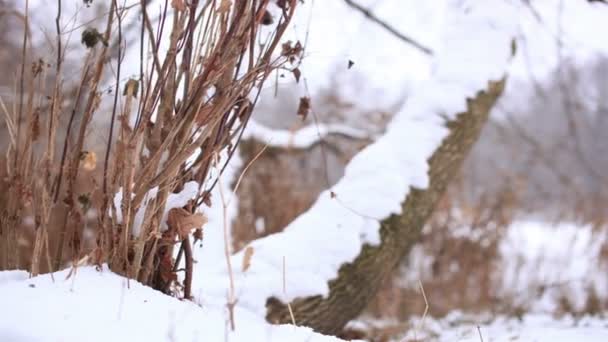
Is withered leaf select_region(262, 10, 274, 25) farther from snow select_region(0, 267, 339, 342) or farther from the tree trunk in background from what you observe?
the tree trunk in background

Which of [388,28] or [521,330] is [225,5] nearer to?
[521,330]

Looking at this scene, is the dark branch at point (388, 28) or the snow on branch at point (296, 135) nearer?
the dark branch at point (388, 28)

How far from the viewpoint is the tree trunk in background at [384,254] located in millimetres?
2389

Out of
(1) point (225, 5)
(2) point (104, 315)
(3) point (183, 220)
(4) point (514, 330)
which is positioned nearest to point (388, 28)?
(4) point (514, 330)

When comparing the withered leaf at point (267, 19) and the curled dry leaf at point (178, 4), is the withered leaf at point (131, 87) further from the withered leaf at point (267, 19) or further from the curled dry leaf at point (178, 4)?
the withered leaf at point (267, 19)

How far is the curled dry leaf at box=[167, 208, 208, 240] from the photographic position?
1404mm

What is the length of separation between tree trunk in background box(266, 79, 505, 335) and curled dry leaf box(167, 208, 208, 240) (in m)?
0.97

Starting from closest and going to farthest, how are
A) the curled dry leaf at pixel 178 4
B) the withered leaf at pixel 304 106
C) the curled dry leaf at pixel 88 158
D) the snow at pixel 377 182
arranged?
1. the curled dry leaf at pixel 178 4
2. the curled dry leaf at pixel 88 158
3. the withered leaf at pixel 304 106
4. the snow at pixel 377 182

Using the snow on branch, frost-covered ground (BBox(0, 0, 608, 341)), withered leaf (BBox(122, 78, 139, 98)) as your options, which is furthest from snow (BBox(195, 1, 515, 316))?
the snow on branch

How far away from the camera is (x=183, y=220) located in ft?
4.64

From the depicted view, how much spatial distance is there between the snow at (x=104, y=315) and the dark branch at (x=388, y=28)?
10.5 ft

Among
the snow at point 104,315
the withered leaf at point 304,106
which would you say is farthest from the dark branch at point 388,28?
the snow at point 104,315

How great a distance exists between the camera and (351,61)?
1.55 meters

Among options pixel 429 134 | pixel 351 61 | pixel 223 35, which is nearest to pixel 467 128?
pixel 429 134
